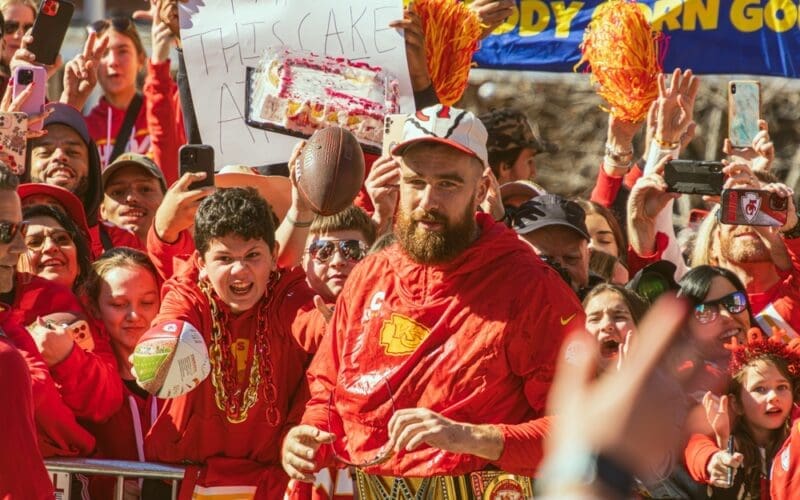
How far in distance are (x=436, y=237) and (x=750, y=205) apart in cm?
178

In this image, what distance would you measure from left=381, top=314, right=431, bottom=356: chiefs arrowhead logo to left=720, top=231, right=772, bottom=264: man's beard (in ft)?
7.57

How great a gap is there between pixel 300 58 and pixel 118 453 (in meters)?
1.99

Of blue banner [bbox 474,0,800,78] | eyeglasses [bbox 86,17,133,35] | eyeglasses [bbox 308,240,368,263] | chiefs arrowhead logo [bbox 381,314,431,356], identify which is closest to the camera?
chiefs arrowhead logo [bbox 381,314,431,356]

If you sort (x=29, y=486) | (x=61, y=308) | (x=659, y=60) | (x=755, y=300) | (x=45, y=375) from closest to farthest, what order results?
(x=29, y=486) → (x=45, y=375) → (x=61, y=308) → (x=755, y=300) → (x=659, y=60)

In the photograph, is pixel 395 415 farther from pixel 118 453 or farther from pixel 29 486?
pixel 118 453

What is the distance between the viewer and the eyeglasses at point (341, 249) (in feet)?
20.5

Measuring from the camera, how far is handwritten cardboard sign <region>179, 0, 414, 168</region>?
706cm

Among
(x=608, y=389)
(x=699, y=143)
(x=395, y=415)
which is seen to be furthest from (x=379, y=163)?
(x=699, y=143)

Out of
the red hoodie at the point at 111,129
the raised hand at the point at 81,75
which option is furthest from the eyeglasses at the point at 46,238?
the red hoodie at the point at 111,129

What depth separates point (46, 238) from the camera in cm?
641

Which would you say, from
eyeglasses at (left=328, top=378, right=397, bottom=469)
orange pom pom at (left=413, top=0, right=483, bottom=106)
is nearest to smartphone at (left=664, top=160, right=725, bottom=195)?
orange pom pom at (left=413, top=0, right=483, bottom=106)

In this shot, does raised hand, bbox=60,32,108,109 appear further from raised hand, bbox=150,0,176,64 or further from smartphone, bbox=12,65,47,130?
smartphone, bbox=12,65,47,130

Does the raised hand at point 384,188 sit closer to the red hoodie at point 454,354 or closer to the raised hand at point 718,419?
the red hoodie at point 454,354

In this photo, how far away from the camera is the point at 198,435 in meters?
5.73
